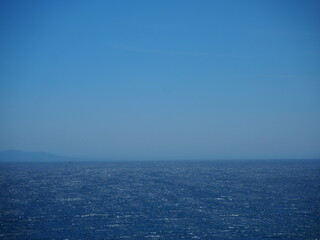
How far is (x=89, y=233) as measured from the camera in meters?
37.9

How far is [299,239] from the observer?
3534 centimetres

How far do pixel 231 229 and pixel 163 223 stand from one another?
9.76 metres

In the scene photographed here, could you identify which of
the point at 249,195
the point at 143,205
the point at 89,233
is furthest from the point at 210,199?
the point at 89,233

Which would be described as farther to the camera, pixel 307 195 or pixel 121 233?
pixel 307 195

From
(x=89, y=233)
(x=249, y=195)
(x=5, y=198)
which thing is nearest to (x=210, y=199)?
(x=249, y=195)

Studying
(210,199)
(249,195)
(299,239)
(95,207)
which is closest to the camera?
(299,239)

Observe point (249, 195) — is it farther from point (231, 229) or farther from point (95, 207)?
point (95, 207)

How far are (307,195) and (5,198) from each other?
69573 millimetres

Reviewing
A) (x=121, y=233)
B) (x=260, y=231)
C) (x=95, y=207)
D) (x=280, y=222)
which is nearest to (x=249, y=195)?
(x=280, y=222)

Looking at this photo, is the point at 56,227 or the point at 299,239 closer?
the point at 299,239

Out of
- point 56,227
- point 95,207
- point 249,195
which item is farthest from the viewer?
point 249,195

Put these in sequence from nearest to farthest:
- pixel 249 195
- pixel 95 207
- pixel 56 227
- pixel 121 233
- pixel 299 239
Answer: pixel 299 239 → pixel 121 233 → pixel 56 227 → pixel 95 207 → pixel 249 195

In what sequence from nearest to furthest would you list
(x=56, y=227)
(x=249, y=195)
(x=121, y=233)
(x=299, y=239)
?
(x=299, y=239), (x=121, y=233), (x=56, y=227), (x=249, y=195)

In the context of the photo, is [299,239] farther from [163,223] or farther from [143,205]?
[143,205]
